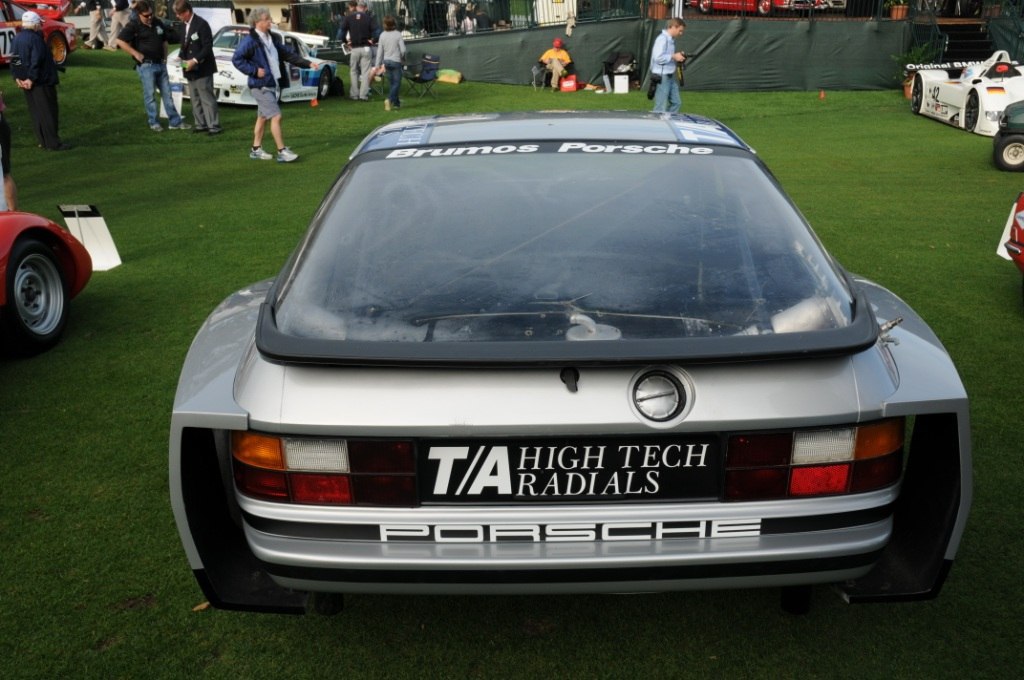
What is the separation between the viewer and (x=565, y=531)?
2.39m

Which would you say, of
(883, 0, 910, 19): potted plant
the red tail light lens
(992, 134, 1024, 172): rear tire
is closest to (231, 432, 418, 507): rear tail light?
the red tail light lens

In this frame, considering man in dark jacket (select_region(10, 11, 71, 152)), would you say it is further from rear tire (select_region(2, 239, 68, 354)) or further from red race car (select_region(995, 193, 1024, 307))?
red race car (select_region(995, 193, 1024, 307))

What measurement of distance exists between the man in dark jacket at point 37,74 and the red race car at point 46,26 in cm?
275

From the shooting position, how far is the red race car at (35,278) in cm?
548

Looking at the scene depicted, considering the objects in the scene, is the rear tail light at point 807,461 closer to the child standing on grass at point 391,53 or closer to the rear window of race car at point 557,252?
the rear window of race car at point 557,252

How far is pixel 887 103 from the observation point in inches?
806

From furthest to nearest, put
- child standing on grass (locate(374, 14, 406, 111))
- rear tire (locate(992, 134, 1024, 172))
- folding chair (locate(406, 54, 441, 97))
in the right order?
folding chair (locate(406, 54, 441, 97)) < child standing on grass (locate(374, 14, 406, 111)) < rear tire (locate(992, 134, 1024, 172))

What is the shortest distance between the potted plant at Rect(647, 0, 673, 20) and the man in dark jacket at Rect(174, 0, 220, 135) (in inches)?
475

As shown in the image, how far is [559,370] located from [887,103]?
20.2m

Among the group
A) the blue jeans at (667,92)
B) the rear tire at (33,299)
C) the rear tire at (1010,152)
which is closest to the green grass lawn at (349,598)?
the rear tire at (33,299)

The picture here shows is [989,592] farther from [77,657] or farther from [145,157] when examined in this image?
[145,157]

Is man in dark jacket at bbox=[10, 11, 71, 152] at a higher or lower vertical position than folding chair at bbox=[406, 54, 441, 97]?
higher

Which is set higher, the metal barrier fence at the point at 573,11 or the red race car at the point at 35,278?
the metal barrier fence at the point at 573,11

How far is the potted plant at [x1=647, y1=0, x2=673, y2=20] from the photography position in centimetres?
2370
